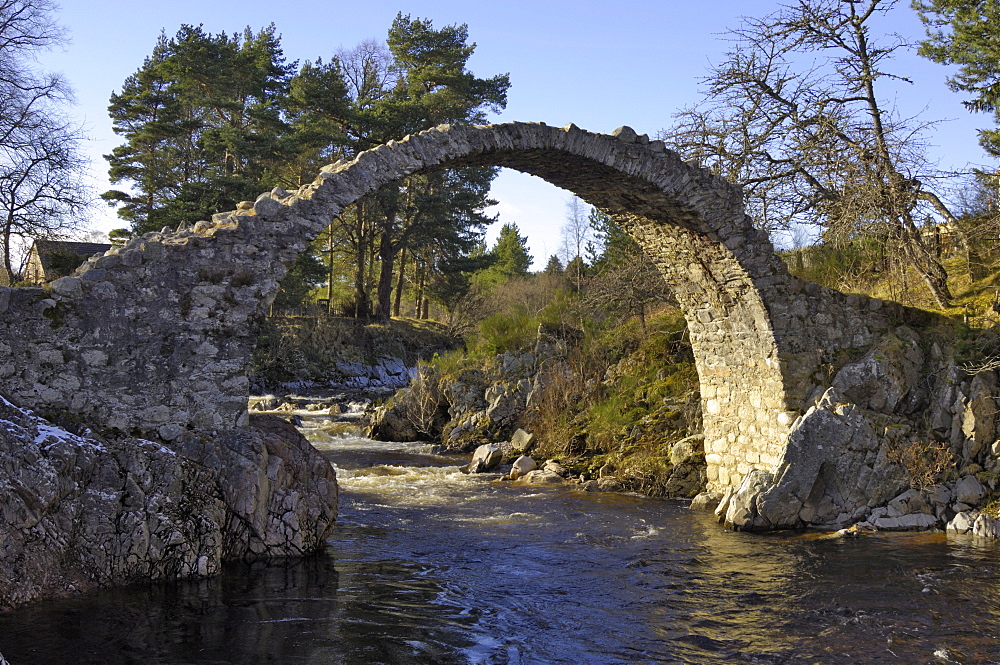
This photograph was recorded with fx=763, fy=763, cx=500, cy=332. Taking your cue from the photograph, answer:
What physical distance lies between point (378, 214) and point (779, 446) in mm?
18400

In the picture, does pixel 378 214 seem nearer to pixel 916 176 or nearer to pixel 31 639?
pixel 916 176

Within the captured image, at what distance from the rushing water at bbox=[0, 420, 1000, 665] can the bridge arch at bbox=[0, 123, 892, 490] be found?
1.39 meters

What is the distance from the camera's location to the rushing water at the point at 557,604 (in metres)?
4.61

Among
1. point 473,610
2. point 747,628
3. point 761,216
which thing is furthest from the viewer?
point 761,216

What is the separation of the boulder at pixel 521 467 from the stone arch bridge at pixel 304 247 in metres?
2.77

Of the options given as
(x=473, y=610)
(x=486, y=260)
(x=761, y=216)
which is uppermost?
(x=486, y=260)

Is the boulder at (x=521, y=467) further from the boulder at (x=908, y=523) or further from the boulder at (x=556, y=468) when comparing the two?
the boulder at (x=908, y=523)

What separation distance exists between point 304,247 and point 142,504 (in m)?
2.38

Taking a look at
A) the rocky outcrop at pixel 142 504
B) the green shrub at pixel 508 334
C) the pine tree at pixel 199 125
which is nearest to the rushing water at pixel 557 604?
the rocky outcrop at pixel 142 504

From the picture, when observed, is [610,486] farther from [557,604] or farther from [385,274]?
[385,274]

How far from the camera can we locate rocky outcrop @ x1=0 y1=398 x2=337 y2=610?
200 inches

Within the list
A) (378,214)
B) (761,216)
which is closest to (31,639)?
(761,216)

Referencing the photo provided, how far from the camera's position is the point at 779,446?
333 inches

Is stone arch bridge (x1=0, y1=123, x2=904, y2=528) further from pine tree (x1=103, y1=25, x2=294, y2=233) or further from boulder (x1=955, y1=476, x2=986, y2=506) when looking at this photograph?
pine tree (x1=103, y1=25, x2=294, y2=233)
